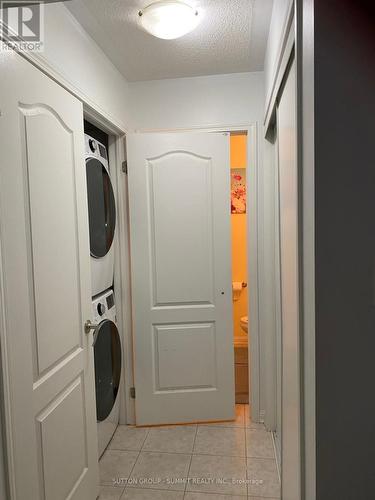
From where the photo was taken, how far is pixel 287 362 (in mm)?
1457

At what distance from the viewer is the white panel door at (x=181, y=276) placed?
2.45 metres

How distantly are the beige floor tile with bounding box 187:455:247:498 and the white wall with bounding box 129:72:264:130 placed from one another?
86.9 inches

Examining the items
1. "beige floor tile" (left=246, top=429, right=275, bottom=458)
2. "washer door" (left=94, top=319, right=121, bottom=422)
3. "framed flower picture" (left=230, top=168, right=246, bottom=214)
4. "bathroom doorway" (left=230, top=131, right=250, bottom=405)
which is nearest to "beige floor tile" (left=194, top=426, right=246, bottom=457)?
"beige floor tile" (left=246, top=429, right=275, bottom=458)

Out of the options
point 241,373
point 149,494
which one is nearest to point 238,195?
point 241,373

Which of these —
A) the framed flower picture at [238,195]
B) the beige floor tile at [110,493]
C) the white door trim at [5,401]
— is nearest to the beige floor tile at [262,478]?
the beige floor tile at [110,493]

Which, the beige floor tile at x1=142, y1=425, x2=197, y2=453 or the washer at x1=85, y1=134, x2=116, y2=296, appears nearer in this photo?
the washer at x1=85, y1=134, x2=116, y2=296

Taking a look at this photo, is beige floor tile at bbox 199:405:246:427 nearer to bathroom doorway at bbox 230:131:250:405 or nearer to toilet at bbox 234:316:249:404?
toilet at bbox 234:316:249:404

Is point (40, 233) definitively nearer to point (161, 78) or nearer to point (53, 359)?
point (53, 359)

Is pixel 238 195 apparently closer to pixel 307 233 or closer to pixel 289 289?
pixel 289 289

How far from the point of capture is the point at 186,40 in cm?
197

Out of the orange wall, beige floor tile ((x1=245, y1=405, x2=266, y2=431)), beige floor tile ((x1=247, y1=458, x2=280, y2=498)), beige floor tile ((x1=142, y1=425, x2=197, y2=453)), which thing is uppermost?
the orange wall

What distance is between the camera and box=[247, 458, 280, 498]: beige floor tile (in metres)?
1.88
